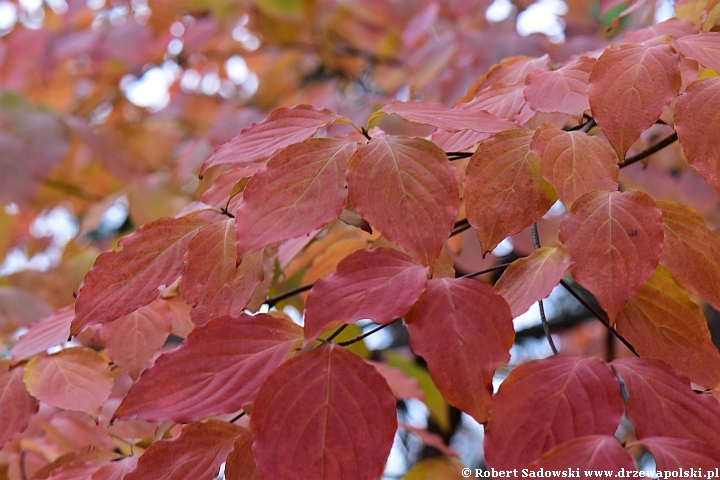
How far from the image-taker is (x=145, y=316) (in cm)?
57

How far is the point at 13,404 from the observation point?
20.6 inches

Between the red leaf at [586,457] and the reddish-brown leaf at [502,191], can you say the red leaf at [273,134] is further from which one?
the red leaf at [586,457]

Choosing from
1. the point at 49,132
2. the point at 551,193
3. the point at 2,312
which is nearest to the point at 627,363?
the point at 551,193

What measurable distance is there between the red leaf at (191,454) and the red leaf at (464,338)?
147mm

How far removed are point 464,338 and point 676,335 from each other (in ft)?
0.51

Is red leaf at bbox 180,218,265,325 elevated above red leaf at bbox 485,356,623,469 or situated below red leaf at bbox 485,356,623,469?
above

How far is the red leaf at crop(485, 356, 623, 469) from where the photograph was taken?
35 cm

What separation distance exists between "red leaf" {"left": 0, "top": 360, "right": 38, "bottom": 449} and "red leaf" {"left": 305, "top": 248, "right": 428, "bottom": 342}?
0.96ft

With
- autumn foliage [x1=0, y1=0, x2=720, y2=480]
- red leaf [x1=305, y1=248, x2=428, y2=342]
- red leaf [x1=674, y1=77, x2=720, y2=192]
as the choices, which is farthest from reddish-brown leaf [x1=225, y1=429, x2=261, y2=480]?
red leaf [x1=674, y1=77, x2=720, y2=192]

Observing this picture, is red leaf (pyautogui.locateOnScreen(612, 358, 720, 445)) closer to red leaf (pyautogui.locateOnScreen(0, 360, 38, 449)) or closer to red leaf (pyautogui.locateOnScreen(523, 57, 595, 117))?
red leaf (pyautogui.locateOnScreen(523, 57, 595, 117))

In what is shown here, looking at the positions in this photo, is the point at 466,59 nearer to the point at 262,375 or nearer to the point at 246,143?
the point at 246,143

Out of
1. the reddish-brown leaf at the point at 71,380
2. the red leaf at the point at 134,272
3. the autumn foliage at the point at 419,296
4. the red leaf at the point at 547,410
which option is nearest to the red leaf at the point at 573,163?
the autumn foliage at the point at 419,296

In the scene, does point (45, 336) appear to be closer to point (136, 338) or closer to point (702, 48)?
point (136, 338)

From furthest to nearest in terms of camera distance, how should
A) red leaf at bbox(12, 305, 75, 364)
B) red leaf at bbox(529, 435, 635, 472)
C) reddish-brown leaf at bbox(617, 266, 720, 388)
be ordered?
red leaf at bbox(12, 305, 75, 364), reddish-brown leaf at bbox(617, 266, 720, 388), red leaf at bbox(529, 435, 635, 472)
